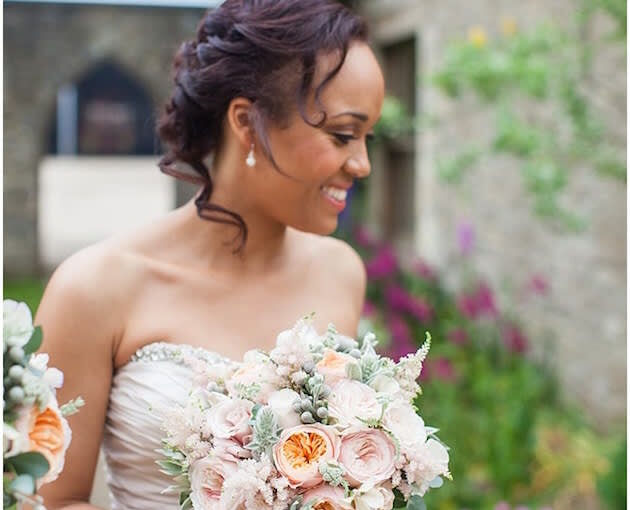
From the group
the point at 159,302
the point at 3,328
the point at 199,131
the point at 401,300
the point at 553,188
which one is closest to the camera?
the point at 3,328

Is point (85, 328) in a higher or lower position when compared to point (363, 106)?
lower

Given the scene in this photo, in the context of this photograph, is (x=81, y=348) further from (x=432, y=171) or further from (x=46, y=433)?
(x=432, y=171)

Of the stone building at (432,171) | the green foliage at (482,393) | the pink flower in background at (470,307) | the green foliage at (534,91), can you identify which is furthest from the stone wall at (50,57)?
the green foliage at (534,91)

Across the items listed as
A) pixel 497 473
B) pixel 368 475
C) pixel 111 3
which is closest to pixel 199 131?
pixel 368 475

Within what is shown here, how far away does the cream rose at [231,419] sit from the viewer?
5.10 ft

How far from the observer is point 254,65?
2033 millimetres

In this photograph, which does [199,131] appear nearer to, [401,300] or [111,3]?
[401,300]

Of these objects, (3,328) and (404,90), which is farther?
(404,90)

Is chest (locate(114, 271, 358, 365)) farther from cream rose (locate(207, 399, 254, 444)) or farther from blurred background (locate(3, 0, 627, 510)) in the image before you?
cream rose (locate(207, 399, 254, 444))

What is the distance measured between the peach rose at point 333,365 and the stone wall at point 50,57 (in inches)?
429

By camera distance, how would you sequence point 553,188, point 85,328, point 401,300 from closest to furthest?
1. point 85,328
2. point 553,188
3. point 401,300

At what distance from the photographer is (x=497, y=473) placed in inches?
194

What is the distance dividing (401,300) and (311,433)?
5.07 metres

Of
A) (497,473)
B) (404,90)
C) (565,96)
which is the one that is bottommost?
(497,473)
